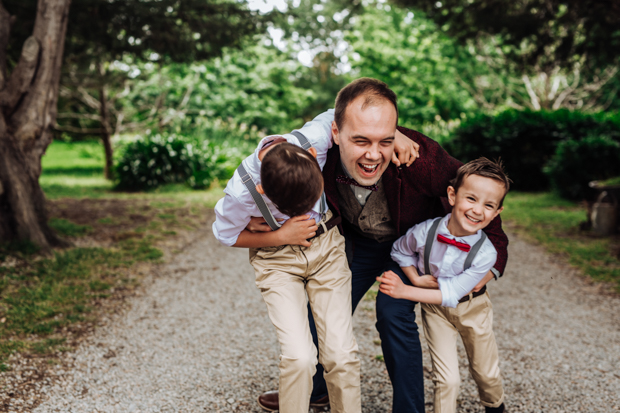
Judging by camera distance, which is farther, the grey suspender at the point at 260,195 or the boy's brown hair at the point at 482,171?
the boy's brown hair at the point at 482,171

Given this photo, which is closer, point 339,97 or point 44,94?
point 339,97

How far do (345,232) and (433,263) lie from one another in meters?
0.52

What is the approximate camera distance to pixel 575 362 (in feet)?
11.1

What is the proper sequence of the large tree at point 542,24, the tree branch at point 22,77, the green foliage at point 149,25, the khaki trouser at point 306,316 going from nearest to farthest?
the khaki trouser at point 306,316 → the tree branch at point 22,77 → the green foliage at point 149,25 → the large tree at point 542,24

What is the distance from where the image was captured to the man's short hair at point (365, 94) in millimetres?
2201

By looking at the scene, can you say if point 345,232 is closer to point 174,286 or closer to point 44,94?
point 174,286

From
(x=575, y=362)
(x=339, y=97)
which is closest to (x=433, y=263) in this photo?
(x=339, y=97)

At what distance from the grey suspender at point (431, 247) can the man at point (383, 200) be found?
10 centimetres

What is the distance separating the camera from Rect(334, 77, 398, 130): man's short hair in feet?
7.22

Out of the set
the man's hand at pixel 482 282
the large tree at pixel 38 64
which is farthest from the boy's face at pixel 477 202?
the large tree at pixel 38 64

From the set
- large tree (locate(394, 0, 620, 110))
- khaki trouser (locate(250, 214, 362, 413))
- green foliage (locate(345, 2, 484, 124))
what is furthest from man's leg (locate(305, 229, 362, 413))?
Answer: green foliage (locate(345, 2, 484, 124))

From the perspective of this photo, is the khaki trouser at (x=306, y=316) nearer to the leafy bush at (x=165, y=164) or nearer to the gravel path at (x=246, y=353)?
the gravel path at (x=246, y=353)

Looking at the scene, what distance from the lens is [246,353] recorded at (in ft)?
11.4

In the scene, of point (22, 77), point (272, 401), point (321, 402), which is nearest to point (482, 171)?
point (321, 402)
